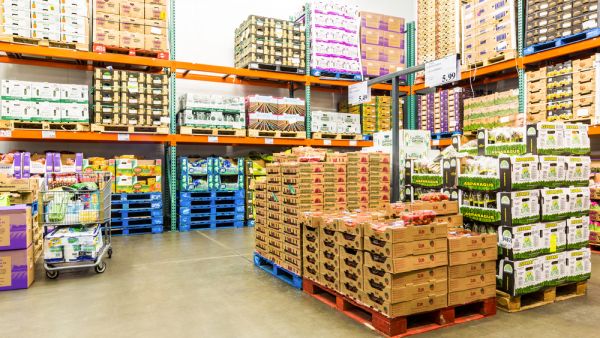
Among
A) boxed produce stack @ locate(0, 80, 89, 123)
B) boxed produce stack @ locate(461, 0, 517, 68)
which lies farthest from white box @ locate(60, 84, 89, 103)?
boxed produce stack @ locate(461, 0, 517, 68)

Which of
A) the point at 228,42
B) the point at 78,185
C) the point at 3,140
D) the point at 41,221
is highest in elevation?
the point at 228,42

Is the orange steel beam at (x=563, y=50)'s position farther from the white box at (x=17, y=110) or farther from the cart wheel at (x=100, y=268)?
the white box at (x=17, y=110)

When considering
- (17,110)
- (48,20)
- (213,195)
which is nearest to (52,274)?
(17,110)

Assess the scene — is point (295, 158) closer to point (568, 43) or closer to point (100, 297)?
point (100, 297)

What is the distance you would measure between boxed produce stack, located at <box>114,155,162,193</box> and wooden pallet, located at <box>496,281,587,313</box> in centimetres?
661

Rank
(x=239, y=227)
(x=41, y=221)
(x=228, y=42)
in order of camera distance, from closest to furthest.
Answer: (x=41, y=221) → (x=239, y=227) → (x=228, y=42)

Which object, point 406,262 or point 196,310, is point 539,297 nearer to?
point 406,262

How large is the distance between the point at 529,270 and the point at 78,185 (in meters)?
5.21

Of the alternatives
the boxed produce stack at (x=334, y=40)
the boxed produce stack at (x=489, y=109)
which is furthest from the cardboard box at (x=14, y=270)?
the boxed produce stack at (x=489, y=109)

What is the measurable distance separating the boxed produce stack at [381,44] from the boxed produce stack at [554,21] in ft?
11.8

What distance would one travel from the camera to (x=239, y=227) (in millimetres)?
9281

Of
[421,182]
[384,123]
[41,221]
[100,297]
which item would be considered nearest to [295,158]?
[421,182]

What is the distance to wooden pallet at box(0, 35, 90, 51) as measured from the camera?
7.61 meters

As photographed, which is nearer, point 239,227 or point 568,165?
point 568,165
